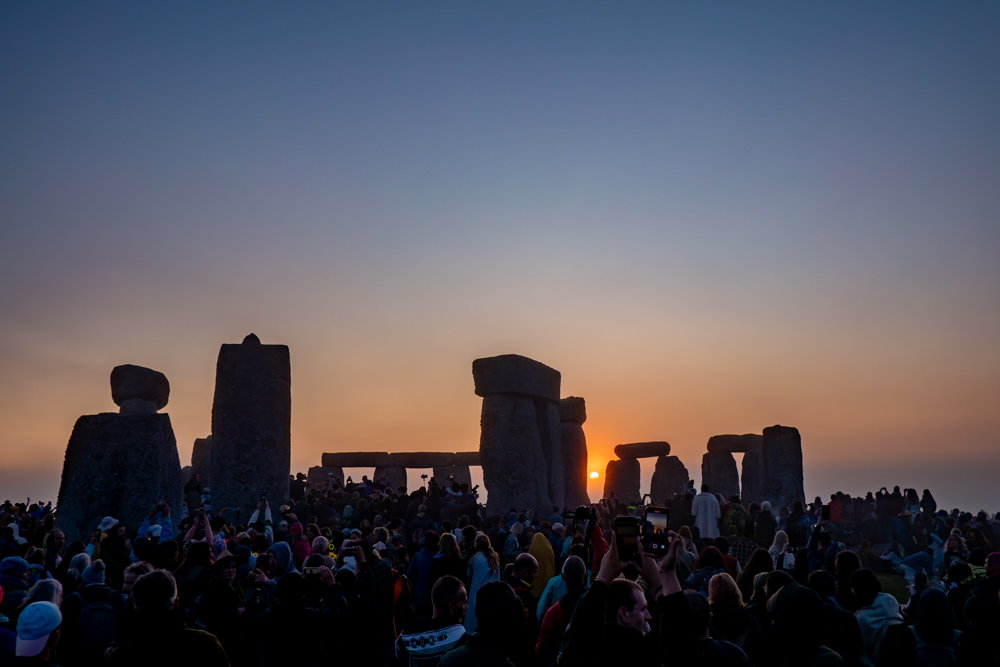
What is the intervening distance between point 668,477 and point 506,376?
41.7 feet

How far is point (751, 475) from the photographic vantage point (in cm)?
3081

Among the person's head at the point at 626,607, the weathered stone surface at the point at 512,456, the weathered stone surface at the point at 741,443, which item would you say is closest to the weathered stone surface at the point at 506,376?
the weathered stone surface at the point at 512,456

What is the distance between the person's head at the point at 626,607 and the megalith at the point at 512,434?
16.5m

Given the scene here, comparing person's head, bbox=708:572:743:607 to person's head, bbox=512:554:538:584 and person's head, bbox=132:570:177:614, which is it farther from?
person's head, bbox=132:570:177:614

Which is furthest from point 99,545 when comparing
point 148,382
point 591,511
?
point 148,382

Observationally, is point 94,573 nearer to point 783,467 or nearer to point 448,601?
point 448,601

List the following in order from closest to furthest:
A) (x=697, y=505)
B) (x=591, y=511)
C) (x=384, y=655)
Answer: (x=591, y=511)
(x=384, y=655)
(x=697, y=505)

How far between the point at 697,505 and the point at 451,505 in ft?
16.0

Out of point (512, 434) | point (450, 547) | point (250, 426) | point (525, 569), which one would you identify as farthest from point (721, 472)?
point (525, 569)

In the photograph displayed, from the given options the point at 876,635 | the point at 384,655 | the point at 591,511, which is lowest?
the point at 384,655

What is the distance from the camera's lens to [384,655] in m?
5.77

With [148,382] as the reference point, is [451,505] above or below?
below

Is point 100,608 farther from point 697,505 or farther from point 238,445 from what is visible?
point 238,445

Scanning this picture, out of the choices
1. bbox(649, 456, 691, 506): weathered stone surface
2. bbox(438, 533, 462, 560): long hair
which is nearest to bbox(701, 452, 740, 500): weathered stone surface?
bbox(649, 456, 691, 506): weathered stone surface
